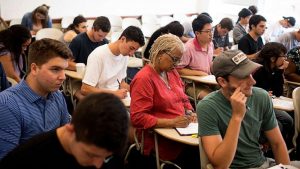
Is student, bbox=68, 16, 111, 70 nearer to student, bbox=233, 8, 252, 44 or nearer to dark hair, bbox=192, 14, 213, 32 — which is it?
dark hair, bbox=192, 14, 213, 32

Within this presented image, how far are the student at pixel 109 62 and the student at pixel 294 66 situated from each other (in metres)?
2.13

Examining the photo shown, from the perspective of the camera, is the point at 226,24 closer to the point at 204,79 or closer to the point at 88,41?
the point at 204,79

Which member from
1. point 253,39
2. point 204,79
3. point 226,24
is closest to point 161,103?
point 204,79

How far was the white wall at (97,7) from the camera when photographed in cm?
663

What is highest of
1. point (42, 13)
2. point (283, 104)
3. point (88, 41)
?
point (42, 13)

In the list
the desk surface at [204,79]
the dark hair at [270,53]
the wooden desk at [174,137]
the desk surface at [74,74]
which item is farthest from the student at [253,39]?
the wooden desk at [174,137]

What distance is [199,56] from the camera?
4.03m

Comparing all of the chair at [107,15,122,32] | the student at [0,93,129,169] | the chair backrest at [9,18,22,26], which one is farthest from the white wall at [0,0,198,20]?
the student at [0,93,129,169]

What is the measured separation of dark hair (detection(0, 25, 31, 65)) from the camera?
3.45 metres

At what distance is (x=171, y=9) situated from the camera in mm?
9258

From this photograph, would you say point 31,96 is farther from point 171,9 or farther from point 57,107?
point 171,9

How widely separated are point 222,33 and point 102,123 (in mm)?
5612

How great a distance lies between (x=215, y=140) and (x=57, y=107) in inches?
34.7

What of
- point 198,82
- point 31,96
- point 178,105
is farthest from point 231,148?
point 198,82
